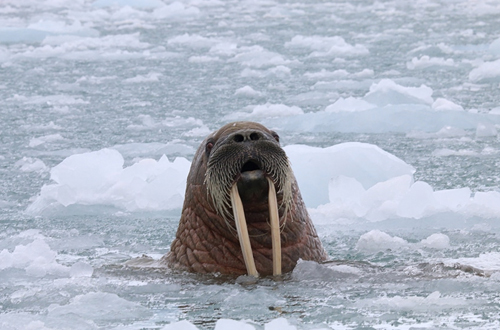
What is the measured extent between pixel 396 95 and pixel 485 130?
2.17 meters

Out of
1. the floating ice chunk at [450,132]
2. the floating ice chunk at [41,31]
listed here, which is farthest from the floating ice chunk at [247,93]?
the floating ice chunk at [41,31]

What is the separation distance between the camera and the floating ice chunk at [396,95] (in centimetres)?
1128

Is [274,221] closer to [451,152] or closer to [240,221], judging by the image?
[240,221]

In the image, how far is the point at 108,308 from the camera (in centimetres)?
427

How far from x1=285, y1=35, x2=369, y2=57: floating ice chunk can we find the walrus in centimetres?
1129

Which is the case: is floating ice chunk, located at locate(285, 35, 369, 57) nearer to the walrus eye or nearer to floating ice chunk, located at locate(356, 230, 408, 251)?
floating ice chunk, located at locate(356, 230, 408, 251)

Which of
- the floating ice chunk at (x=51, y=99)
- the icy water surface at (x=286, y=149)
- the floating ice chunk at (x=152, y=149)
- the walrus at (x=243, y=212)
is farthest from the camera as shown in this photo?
the floating ice chunk at (x=51, y=99)

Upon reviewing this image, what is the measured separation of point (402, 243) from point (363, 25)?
14.5 metres

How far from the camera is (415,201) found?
21.5 feet

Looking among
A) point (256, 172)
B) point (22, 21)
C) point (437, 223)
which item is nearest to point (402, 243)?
point (437, 223)

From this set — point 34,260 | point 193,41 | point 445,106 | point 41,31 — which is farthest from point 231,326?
point 41,31

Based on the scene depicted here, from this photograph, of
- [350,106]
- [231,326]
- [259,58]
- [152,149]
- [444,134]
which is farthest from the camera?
[259,58]

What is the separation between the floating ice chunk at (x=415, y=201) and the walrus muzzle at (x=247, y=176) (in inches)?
85.3

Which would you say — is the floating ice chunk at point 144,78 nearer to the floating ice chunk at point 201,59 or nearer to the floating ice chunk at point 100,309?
the floating ice chunk at point 201,59
